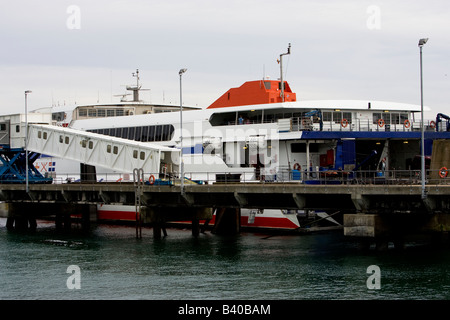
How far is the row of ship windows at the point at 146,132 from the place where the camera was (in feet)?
200

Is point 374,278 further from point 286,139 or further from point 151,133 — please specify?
point 151,133

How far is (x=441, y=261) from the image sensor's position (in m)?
36.2

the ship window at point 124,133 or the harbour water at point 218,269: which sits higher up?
Result: the ship window at point 124,133

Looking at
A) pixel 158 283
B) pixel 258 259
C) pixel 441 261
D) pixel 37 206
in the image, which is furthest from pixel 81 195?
pixel 441 261

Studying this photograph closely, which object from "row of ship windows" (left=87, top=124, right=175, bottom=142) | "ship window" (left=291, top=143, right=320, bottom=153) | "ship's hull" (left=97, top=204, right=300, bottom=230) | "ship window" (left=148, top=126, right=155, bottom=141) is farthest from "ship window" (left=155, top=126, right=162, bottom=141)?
"ship window" (left=291, top=143, right=320, bottom=153)

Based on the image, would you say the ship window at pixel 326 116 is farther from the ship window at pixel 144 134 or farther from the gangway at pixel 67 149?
the ship window at pixel 144 134

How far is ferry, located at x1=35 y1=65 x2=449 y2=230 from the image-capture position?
51562mm

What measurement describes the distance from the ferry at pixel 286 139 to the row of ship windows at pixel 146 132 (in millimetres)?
178

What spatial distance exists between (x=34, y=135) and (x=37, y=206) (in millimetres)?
5874

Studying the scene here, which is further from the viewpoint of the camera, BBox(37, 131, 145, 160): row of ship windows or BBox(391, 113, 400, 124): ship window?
BBox(391, 113, 400, 124): ship window

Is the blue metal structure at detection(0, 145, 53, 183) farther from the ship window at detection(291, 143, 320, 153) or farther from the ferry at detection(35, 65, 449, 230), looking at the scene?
the ship window at detection(291, 143, 320, 153)

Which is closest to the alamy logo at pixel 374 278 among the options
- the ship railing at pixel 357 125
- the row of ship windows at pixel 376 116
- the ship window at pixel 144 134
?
the ship railing at pixel 357 125

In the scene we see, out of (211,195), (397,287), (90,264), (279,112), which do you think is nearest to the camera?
(397,287)
